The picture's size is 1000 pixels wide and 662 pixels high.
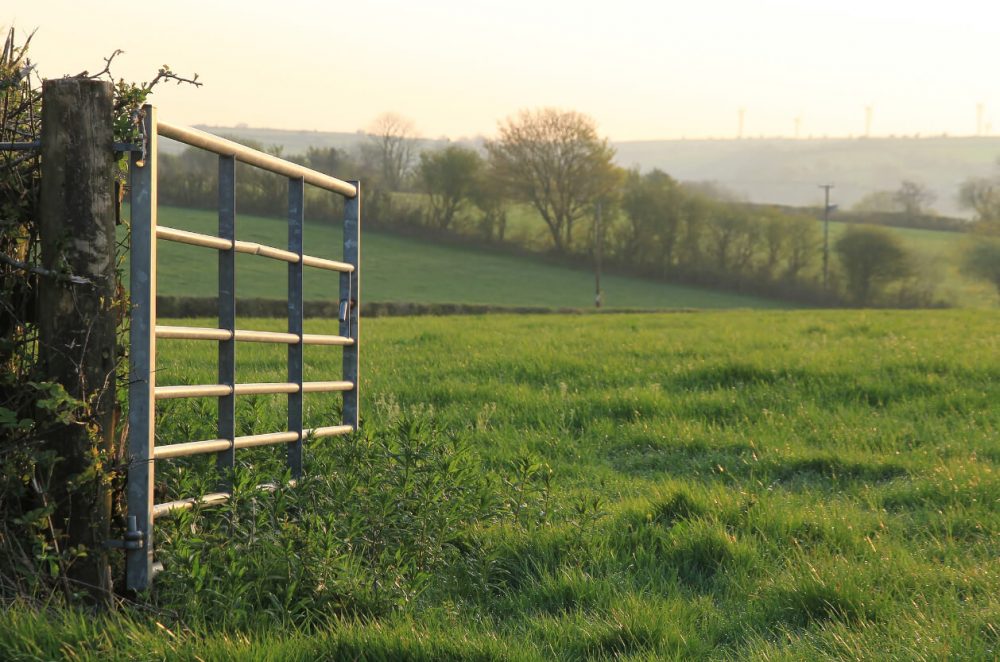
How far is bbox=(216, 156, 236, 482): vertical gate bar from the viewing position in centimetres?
504

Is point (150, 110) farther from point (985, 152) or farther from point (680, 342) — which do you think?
point (985, 152)

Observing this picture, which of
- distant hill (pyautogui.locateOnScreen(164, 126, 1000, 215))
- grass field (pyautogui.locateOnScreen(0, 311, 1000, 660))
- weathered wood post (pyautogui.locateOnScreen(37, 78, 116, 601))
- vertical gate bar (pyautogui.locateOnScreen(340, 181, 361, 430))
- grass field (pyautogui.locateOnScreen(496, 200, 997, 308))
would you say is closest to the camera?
grass field (pyautogui.locateOnScreen(0, 311, 1000, 660))

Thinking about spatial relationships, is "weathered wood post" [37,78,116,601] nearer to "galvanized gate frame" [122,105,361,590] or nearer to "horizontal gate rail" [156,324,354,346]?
"galvanized gate frame" [122,105,361,590]

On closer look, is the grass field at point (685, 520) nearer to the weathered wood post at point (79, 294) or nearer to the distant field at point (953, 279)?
the weathered wood post at point (79, 294)

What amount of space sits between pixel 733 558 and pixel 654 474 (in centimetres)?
241

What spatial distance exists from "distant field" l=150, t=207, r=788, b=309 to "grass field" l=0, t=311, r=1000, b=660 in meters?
30.4

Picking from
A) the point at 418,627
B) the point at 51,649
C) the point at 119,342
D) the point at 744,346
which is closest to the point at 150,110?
the point at 119,342

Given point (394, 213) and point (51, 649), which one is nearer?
point (51, 649)

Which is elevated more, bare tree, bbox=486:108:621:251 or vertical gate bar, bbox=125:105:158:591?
bare tree, bbox=486:108:621:251

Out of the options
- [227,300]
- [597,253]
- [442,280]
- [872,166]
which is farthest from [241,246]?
[872,166]

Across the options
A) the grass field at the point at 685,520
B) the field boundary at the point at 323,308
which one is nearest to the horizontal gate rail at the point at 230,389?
the grass field at the point at 685,520

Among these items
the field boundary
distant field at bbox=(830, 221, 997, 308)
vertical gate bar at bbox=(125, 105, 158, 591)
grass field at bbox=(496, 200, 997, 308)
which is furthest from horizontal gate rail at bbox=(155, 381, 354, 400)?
distant field at bbox=(830, 221, 997, 308)

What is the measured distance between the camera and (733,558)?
5.11m

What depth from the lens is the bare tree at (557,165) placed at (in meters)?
64.6
